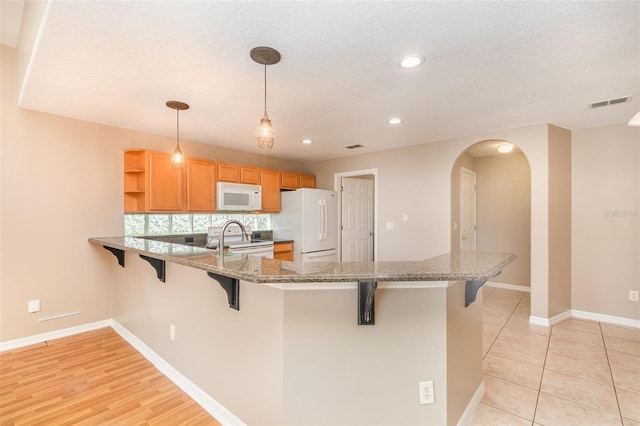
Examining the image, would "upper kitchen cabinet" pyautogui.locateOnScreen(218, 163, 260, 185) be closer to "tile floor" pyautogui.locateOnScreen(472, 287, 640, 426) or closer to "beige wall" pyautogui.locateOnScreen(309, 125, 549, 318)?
"beige wall" pyautogui.locateOnScreen(309, 125, 549, 318)

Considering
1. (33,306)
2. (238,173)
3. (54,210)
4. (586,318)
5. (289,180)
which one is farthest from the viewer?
(289,180)

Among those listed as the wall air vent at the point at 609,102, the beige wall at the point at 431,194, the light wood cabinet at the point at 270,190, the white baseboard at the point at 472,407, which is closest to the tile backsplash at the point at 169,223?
the light wood cabinet at the point at 270,190

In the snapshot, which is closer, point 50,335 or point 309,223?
point 50,335

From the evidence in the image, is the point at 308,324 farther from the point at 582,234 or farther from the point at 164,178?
the point at 582,234

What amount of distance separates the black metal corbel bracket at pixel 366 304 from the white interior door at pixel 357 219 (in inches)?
156

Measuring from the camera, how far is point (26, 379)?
7.97 ft

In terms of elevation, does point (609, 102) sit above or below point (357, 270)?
above

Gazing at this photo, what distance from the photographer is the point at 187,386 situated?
223cm

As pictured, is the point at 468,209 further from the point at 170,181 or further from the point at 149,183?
the point at 149,183

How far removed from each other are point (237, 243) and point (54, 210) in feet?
6.50

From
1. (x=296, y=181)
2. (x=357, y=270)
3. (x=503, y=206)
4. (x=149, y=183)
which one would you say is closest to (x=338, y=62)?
(x=357, y=270)

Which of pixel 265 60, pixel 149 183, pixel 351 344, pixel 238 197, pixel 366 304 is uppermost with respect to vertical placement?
pixel 265 60

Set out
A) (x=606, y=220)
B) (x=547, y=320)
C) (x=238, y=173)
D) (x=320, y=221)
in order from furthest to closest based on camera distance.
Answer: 1. (x=320, y=221)
2. (x=238, y=173)
3. (x=606, y=220)
4. (x=547, y=320)

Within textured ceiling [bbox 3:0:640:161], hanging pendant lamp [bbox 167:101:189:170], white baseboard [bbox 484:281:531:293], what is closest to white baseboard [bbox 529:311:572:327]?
white baseboard [bbox 484:281:531:293]
